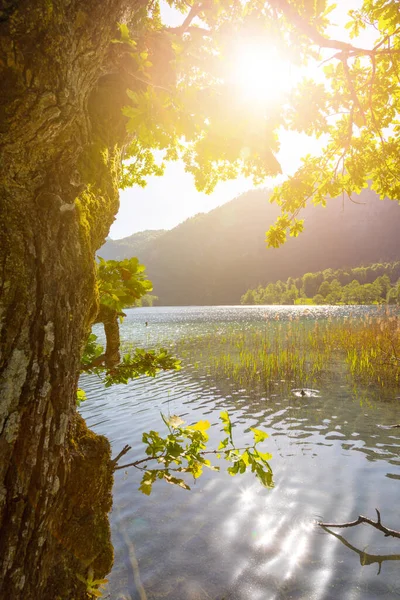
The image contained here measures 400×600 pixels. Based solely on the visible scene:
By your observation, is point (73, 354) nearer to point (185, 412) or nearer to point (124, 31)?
point (124, 31)

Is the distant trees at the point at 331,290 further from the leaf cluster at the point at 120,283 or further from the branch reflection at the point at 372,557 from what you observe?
the leaf cluster at the point at 120,283

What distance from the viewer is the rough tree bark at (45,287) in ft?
4.51

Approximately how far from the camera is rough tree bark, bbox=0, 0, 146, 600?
138cm

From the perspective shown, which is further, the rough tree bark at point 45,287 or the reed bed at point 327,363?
the reed bed at point 327,363

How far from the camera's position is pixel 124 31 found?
1.56 meters

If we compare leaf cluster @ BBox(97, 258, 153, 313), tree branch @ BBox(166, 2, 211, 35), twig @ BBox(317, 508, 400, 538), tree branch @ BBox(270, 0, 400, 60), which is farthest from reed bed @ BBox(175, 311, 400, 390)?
tree branch @ BBox(166, 2, 211, 35)

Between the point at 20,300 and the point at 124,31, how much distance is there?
4.38 ft

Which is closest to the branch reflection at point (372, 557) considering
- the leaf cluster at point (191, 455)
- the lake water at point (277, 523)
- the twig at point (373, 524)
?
the lake water at point (277, 523)

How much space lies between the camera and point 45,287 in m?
1.54

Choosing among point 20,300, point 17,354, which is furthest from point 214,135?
point 17,354

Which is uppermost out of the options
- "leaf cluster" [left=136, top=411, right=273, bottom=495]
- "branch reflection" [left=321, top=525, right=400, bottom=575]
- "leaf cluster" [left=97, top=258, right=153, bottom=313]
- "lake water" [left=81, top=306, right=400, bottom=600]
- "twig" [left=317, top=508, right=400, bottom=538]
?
"leaf cluster" [left=97, top=258, right=153, bottom=313]

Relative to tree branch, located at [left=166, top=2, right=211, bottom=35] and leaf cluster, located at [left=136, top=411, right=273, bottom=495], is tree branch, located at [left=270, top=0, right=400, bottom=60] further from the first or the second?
leaf cluster, located at [left=136, top=411, right=273, bottom=495]

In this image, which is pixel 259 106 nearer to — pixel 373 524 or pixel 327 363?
pixel 373 524

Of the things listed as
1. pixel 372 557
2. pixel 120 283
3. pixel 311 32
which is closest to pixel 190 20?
pixel 311 32
